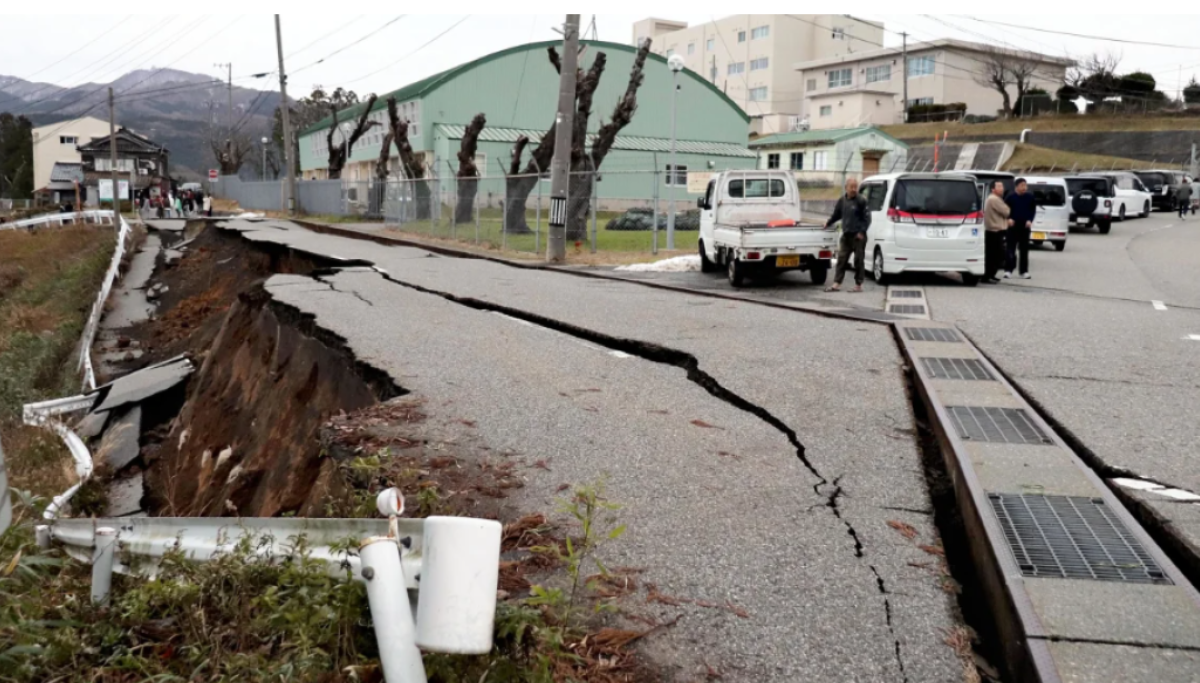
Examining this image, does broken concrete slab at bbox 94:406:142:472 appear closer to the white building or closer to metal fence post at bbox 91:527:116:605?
metal fence post at bbox 91:527:116:605

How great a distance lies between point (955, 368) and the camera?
8570 mm

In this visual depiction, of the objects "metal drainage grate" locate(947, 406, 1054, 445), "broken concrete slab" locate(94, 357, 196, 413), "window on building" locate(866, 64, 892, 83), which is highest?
"window on building" locate(866, 64, 892, 83)

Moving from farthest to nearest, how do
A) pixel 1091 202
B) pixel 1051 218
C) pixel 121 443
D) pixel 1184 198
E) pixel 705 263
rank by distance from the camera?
pixel 1184 198 → pixel 1091 202 → pixel 1051 218 → pixel 705 263 → pixel 121 443

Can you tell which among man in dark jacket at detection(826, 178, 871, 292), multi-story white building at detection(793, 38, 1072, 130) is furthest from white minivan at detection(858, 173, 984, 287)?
multi-story white building at detection(793, 38, 1072, 130)

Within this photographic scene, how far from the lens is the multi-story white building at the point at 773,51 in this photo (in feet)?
274

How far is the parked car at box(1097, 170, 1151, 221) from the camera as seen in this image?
1410 inches

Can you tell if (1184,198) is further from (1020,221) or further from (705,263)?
(705,263)

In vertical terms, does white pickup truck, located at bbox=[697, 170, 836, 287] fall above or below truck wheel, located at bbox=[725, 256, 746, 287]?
above

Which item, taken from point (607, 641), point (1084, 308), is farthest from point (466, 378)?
point (1084, 308)

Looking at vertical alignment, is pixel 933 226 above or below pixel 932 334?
above

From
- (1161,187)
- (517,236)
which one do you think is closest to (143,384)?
(517,236)

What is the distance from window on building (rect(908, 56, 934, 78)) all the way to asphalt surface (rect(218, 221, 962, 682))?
68.5 meters

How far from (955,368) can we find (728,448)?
3627 millimetres

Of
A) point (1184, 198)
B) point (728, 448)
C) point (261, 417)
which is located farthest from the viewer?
point (1184, 198)
